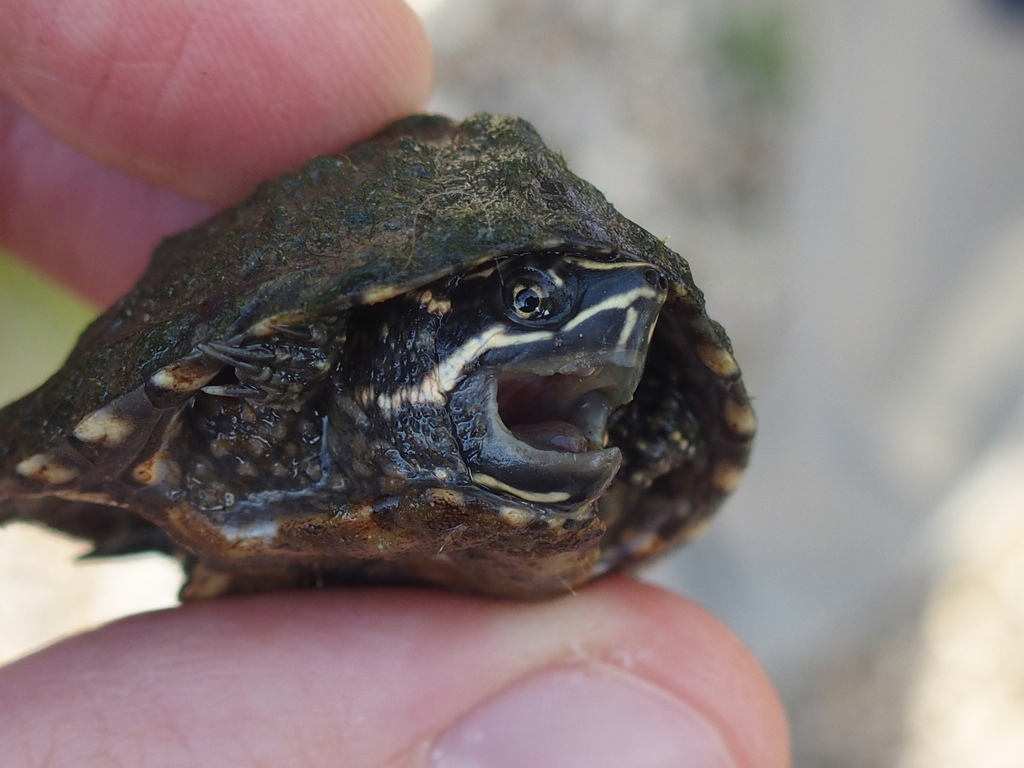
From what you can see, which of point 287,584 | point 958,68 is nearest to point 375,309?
point 287,584

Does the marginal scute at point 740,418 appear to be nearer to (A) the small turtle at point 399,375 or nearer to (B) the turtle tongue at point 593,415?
(A) the small turtle at point 399,375

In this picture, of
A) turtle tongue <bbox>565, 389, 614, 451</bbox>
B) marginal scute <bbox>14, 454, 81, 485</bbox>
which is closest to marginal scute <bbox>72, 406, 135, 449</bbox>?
marginal scute <bbox>14, 454, 81, 485</bbox>

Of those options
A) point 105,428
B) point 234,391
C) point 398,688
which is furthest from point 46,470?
point 398,688

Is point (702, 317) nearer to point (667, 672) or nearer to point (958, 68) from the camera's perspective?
point (667, 672)

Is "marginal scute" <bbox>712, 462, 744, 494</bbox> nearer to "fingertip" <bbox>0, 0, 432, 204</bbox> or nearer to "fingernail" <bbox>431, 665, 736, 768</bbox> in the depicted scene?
Result: "fingernail" <bbox>431, 665, 736, 768</bbox>

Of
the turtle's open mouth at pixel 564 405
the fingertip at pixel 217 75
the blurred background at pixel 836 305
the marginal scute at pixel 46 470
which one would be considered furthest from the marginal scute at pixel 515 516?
the blurred background at pixel 836 305

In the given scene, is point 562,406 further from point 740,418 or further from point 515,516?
point 740,418
